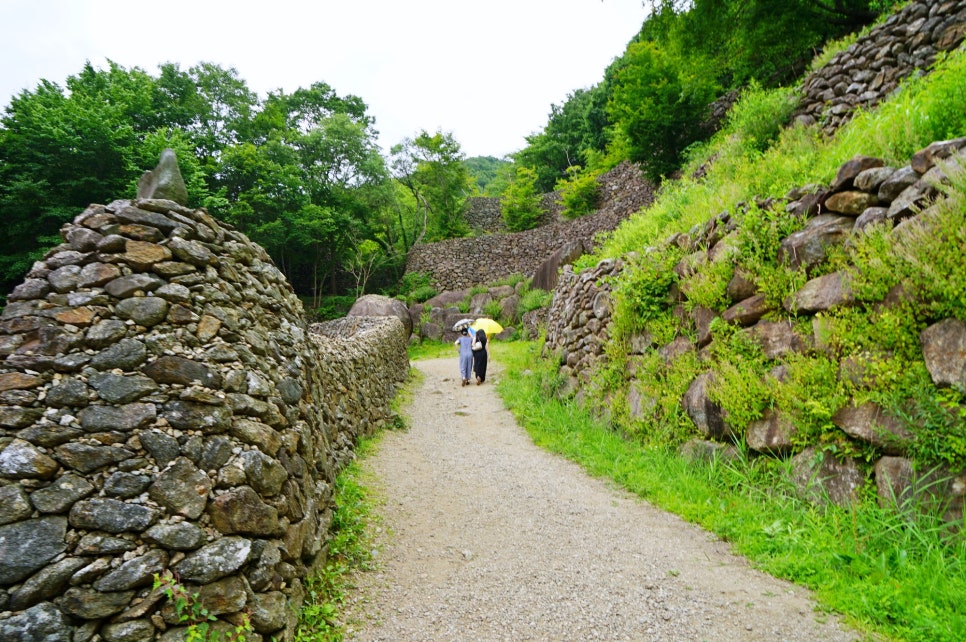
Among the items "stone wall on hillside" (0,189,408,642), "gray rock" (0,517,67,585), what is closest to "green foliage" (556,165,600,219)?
"stone wall on hillside" (0,189,408,642)

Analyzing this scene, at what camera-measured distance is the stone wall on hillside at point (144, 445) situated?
198 cm

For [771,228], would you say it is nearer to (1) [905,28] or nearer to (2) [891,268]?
(2) [891,268]

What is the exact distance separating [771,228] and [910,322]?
165 cm

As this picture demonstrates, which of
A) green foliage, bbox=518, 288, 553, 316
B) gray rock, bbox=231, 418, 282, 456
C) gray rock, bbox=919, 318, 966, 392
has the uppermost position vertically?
green foliage, bbox=518, 288, 553, 316

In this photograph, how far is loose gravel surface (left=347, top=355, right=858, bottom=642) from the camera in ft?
8.46

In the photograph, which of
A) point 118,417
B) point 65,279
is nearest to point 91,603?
point 118,417

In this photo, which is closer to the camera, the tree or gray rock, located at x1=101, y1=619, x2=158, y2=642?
gray rock, located at x1=101, y1=619, x2=158, y2=642

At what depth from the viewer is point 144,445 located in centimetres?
233

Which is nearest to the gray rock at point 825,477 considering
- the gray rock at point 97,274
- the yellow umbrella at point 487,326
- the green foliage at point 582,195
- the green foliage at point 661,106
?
the gray rock at point 97,274

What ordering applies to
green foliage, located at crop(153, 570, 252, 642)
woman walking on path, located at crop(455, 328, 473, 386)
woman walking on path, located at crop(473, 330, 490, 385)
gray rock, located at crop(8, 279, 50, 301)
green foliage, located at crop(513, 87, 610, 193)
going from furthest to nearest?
green foliage, located at crop(513, 87, 610, 193) < woman walking on path, located at crop(455, 328, 473, 386) < woman walking on path, located at crop(473, 330, 490, 385) < gray rock, located at crop(8, 279, 50, 301) < green foliage, located at crop(153, 570, 252, 642)

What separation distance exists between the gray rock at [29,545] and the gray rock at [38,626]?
150 millimetres

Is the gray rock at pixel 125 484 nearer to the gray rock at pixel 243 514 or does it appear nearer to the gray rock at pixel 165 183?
the gray rock at pixel 243 514

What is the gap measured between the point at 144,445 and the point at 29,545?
55 centimetres

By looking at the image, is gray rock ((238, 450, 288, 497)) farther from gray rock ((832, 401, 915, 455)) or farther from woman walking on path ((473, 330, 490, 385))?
woman walking on path ((473, 330, 490, 385))
